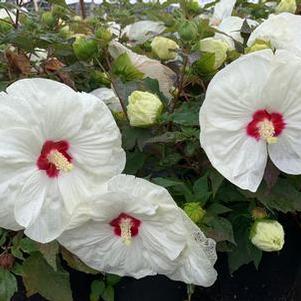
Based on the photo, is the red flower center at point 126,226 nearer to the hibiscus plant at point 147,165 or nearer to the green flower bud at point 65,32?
the hibiscus plant at point 147,165

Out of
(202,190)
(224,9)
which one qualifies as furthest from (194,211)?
(224,9)

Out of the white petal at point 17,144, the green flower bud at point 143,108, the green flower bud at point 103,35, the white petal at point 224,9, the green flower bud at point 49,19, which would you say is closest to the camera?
the white petal at point 17,144

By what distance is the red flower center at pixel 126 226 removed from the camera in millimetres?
697

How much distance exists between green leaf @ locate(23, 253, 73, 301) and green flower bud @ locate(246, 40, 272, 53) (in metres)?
0.39

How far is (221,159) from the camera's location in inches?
27.7

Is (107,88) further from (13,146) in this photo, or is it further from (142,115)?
(13,146)

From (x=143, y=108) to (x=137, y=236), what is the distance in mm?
162

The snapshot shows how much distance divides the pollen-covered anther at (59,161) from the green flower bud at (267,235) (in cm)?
25

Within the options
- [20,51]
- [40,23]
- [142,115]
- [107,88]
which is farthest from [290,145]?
[40,23]

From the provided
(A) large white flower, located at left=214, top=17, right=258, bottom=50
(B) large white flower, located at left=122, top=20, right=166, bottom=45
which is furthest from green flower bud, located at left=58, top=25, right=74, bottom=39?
(A) large white flower, located at left=214, top=17, right=258, bottom=50

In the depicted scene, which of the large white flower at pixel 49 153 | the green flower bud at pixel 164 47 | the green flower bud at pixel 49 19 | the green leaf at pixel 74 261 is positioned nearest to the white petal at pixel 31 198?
the large white flower at pixel 49 153

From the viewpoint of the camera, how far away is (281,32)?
2.77 ft

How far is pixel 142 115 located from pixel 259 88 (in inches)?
6.1

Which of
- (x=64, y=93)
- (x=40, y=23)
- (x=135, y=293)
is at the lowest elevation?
(x=135, y=293)
